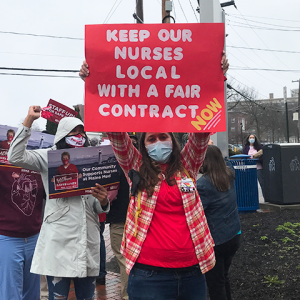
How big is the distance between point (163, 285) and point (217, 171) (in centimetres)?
152

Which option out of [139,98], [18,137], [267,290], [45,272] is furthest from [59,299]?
[267,290]

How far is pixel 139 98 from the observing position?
2486 millimetres

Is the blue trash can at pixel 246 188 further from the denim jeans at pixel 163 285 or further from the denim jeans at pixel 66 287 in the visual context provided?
the denim jeans at pixel 163 285

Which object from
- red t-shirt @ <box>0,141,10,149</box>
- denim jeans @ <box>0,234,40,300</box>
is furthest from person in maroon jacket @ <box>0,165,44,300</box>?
red t-shirt @ <box>0,141,10,149</box>

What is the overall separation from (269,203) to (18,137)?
304 inches

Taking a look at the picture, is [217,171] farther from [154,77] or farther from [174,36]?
[174,36]

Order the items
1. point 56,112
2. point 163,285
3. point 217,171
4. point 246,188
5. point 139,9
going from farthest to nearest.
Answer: point 139,9
point 246,188
point 56,112
point 217,171
point 163,285

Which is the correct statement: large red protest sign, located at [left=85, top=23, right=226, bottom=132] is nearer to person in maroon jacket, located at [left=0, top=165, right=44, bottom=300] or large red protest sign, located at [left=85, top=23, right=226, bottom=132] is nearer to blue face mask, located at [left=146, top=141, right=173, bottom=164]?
blue face mask, located at [left=146, top=141, right=173, bottom=164]

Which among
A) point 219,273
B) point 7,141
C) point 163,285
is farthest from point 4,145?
point 219,273

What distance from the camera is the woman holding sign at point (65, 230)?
2.92m

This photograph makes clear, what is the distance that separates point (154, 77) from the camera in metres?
2.49

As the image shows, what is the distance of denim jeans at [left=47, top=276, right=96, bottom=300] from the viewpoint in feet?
9.68

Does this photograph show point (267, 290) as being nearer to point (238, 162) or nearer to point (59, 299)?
point (59, 299)

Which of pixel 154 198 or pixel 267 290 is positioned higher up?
pixel 154 198
